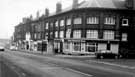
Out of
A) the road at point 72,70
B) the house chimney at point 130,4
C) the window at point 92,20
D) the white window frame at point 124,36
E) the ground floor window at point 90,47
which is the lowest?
the road at point 72,70

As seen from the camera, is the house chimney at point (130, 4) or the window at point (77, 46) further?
the house chimney at point (130, 4)

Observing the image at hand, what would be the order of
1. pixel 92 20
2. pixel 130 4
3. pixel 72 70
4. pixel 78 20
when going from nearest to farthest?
pixel 72 70 < pixel 92 20 < pixel 78 20 < pixel 130 4

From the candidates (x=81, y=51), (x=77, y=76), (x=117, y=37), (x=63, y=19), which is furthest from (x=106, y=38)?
(x=77, y=76)

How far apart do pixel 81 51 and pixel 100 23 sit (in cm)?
704

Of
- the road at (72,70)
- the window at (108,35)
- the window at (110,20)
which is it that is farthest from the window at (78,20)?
the road at (72,70)

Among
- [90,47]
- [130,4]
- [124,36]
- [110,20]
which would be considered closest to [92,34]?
[90,47]

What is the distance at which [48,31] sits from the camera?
193 feet

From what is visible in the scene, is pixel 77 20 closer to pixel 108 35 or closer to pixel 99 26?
pixel 99 26

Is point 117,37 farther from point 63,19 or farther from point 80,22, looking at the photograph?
point 63,19

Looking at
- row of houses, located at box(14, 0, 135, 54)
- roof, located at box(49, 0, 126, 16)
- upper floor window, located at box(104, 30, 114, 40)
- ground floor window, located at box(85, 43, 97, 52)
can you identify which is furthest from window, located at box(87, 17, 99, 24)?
ground floor window, located at box(85, 43, 97, 52)

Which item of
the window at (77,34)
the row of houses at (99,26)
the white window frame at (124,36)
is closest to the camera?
the row of houses at (99,26)

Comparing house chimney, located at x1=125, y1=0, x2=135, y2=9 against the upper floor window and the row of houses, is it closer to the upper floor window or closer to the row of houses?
the row of houses

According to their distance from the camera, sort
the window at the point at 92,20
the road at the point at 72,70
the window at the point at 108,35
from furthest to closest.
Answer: the window at the point at 108,35, the window at the point at 92,20, the road at the point at 72,70

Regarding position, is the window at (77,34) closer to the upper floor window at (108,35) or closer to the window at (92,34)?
the window at (92,34)
